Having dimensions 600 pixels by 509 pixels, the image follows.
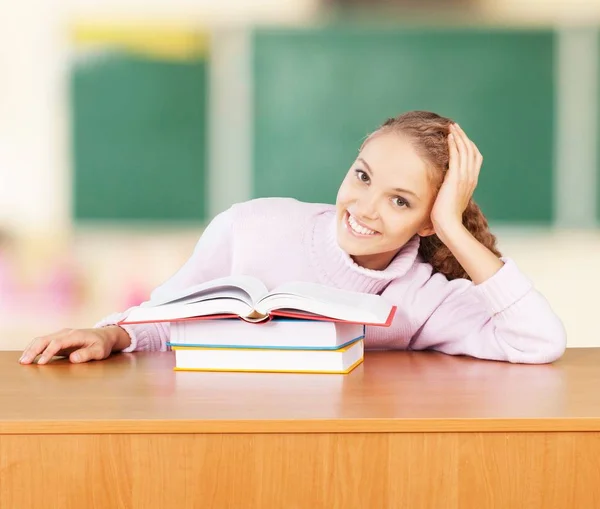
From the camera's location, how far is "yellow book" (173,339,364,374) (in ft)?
4.10

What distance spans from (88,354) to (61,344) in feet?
0.14

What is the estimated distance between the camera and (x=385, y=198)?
153 cm

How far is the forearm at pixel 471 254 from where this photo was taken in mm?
1431

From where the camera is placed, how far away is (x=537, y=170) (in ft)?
14.1

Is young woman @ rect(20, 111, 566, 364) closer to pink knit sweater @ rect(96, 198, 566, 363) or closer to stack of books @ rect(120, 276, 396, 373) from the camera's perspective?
pink knit sweater @ rect(96, 198, 566, 363)

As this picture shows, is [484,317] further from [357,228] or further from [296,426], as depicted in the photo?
[296,426]

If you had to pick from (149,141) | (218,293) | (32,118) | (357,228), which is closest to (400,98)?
(149,141)

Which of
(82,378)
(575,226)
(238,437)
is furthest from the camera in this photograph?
(575,226)

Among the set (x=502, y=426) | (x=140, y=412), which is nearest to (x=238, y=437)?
(x=140, y=412)

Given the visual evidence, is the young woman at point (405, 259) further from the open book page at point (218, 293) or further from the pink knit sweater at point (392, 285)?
the open book page at point (218, 293)

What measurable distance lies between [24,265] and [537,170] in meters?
2.51

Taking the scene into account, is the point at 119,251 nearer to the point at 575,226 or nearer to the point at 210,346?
the point at 575,226

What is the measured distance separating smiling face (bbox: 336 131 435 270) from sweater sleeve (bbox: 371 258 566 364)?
10 centimetres

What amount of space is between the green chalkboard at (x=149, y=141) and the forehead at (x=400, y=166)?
281 cm
